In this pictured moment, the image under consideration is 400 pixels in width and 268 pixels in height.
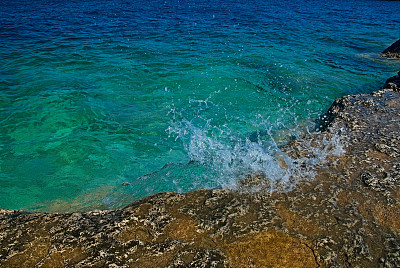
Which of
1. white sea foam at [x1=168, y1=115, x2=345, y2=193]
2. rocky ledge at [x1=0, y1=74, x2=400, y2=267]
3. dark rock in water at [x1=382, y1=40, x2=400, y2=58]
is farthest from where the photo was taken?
dark rock in water at [x1=382, y1=40, x2=400, y2=58]

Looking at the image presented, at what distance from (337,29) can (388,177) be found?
14660 millimetres

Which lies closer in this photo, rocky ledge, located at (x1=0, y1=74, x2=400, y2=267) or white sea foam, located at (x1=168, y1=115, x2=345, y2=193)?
rocky ledge, located at (x1=0, y1=74, x2=400, y2=267)

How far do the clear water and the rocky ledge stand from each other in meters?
0.69

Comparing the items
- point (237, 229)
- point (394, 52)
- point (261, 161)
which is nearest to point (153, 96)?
point (261, 161)

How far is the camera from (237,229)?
10.1ft

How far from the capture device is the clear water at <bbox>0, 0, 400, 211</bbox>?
498 cm

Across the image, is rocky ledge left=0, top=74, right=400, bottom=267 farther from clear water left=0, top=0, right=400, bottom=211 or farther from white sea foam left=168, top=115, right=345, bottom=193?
clear water left=0, top=0, right=400, bottom=211

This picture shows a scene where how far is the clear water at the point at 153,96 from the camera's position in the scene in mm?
4980

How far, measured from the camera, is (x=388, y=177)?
391cm

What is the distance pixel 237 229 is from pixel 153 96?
5.48 m

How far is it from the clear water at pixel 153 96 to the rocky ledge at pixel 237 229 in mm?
689

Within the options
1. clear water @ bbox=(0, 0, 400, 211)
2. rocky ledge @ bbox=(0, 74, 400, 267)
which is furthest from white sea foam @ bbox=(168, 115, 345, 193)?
rocky ledge @ bbox=(0, 74, 400, 267)

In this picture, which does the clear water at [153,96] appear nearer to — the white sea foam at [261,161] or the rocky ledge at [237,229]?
the white sea foam at [261,161]

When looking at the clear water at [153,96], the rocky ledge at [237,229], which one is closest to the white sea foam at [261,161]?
the clear water at [153,96]
